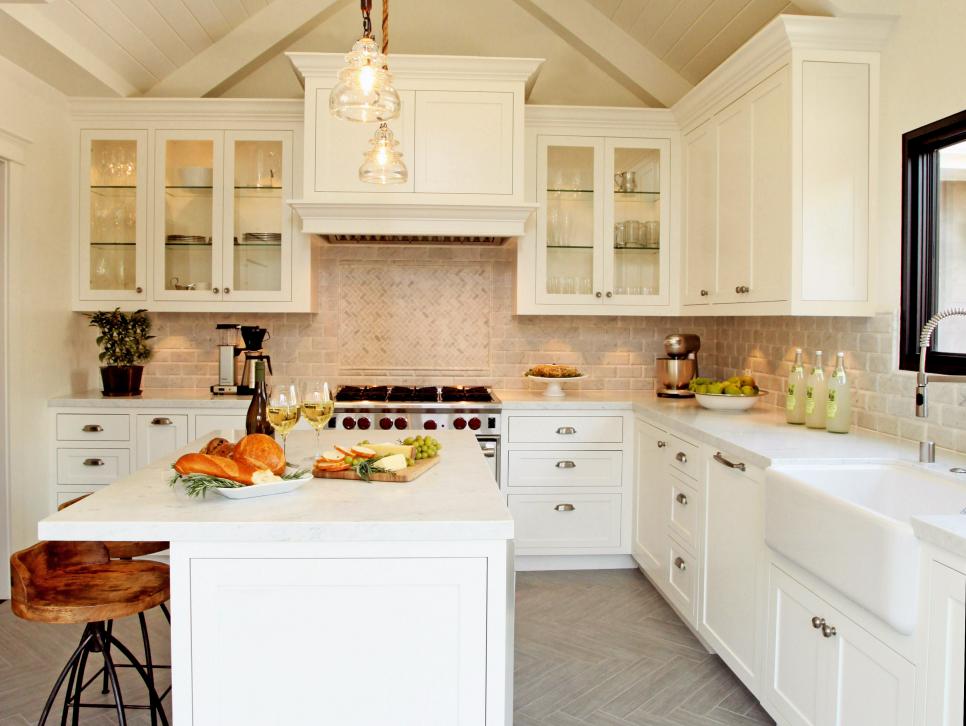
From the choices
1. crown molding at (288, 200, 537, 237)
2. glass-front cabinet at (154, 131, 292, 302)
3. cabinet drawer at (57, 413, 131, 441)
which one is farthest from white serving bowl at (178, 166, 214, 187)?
cabinet drawer at (57, 413, 131, 441)

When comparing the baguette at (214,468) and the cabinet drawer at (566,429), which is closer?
the baguette at (214,468)

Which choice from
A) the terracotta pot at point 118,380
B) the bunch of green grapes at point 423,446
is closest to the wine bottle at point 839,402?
the bunch of green grapes at point 423,446

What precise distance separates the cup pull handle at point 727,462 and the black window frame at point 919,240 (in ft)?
2.61

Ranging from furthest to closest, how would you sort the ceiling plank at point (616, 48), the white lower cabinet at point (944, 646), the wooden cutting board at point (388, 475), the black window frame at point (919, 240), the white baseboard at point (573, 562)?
the ceiling plank at point (616, 48) → the white baseboard at point (573, 562) → the black window frame at point (919, 240) → the wooden cutting board at point (388, 475) → the white lower cabinet at point (944, 646)

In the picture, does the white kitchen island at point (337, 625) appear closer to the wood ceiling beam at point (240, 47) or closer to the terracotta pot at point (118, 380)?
the terracotta pot at point (118, 380)

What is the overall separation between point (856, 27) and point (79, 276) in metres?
4.03

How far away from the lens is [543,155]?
4.53 metres

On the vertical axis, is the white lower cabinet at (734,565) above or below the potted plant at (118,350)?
below

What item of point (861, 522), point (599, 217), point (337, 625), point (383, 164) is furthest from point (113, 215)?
point (861, 522)

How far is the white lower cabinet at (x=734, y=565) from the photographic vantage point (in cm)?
273

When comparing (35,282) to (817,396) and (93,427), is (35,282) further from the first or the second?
(817,396)

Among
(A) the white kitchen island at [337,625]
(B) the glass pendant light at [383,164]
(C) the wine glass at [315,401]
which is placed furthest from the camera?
(B) the glass pendant light at [383,164]

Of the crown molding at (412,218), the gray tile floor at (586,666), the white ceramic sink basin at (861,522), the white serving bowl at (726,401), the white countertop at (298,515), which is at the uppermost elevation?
the crown molding at (412,218)

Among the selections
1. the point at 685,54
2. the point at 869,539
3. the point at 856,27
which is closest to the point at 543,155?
the point at 685,54
